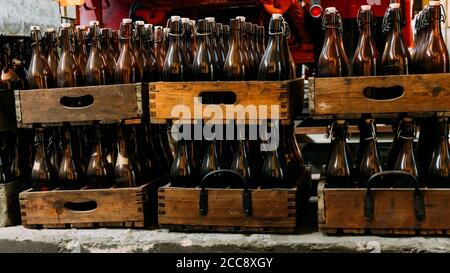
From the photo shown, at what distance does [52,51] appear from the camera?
2730 millimetres

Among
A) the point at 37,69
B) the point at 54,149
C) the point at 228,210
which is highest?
the point at 37,69

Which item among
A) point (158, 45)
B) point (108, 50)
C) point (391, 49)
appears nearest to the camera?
point (391, 49)

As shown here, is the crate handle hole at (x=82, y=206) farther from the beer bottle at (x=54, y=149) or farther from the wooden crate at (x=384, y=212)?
the wooden crate at (x=384, y=212)

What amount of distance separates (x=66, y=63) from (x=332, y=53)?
1297 mm

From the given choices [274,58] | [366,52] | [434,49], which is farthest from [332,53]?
[434,49]

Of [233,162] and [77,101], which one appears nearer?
[233,162]

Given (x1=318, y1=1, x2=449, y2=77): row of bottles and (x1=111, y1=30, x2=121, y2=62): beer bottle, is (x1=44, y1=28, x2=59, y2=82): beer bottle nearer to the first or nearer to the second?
(x1=111, y1=30, x2=121, y2=62): beer bottle

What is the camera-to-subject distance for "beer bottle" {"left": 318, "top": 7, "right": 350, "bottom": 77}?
237 cm

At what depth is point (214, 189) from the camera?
2404 millimetres

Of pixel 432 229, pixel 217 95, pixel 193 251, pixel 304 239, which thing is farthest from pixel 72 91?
pixel 432 229

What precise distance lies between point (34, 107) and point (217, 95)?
89 centimetres

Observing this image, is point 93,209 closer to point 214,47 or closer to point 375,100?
point 214,47

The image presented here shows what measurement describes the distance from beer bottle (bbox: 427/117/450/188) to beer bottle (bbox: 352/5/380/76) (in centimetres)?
38

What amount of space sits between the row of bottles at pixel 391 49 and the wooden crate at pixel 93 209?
105 cm
